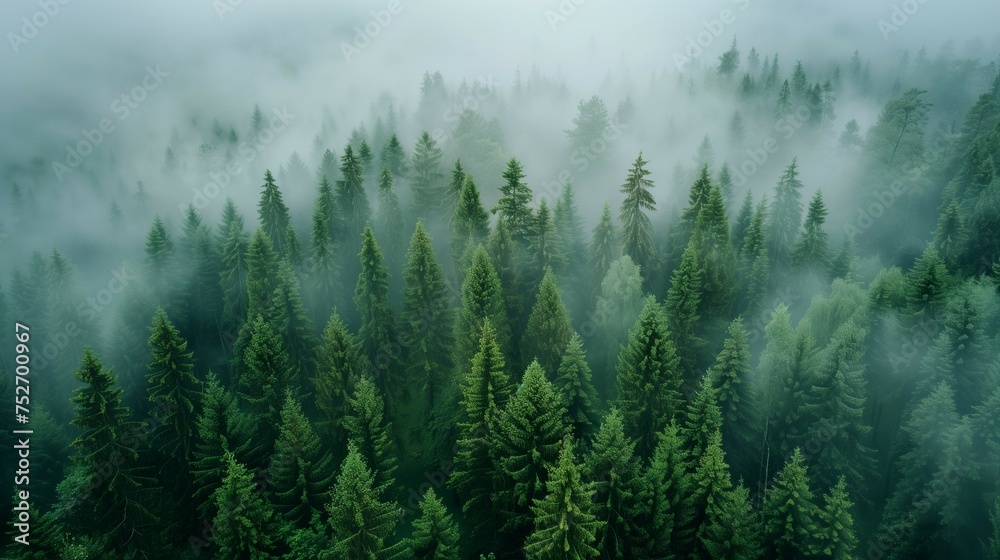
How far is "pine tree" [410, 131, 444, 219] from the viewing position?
59.4 metres

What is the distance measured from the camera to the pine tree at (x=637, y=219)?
1844 inches

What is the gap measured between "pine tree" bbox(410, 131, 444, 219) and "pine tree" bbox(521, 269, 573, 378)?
24.6 m

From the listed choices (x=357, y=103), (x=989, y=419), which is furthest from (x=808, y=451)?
(x=357, y=103)

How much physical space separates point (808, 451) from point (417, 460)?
26948mm

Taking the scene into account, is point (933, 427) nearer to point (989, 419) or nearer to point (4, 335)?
point (989, 419)

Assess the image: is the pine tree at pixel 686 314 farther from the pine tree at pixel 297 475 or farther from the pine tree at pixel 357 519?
the pine tree at pixel 297 475

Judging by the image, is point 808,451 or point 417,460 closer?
point 808,451

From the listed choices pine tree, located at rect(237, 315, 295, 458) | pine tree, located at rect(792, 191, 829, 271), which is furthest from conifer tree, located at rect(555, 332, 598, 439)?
pine tree, located at rect(792, 191, 829, 271)

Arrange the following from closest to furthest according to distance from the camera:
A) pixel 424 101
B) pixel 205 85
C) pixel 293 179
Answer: pixel 293 179, pixel 424 101, pixel 205 85

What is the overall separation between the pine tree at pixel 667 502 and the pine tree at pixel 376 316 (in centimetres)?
2245

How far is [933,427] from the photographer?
3189 centimetres

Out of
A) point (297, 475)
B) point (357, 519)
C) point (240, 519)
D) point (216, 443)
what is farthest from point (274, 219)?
point (357, 519)

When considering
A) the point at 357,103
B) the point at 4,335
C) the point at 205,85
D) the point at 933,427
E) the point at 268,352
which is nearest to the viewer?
the point at 933,427

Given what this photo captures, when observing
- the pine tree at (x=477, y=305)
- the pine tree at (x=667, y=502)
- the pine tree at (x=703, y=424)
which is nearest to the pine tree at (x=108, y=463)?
the pine tree at (x=477, y=305)
